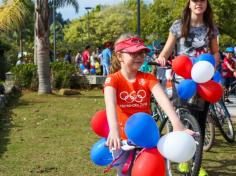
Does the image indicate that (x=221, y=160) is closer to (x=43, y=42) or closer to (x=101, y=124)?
(x=101, y=124)

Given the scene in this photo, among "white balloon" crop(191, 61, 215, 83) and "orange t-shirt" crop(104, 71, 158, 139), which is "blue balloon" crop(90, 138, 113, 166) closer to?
"orange t-shirt" crop(104, 71, 158, 139)

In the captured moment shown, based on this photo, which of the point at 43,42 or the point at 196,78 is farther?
the point at 43,42

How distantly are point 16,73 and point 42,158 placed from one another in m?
11.3

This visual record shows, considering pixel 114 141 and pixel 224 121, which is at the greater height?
pixel 114 141

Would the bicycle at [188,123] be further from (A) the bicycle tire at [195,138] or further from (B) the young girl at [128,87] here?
(B) the young girl at [128,87]

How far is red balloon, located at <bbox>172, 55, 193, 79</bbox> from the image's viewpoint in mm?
4895

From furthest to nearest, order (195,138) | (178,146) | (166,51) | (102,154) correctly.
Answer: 1. (166,51)
2. (195,138)
3. (102,154)
4. (178,146)

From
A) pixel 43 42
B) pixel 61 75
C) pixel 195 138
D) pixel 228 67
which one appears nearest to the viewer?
pixel 195 138

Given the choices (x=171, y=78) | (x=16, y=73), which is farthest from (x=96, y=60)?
(x=171, y=78)

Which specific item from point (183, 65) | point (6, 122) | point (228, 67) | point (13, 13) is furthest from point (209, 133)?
point (13, 13)

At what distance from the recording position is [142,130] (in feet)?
11.2

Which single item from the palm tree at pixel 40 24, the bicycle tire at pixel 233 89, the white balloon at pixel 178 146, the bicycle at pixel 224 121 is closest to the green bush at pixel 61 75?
the palm tree at pixel 40 24

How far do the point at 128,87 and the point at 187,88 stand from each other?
1233mm

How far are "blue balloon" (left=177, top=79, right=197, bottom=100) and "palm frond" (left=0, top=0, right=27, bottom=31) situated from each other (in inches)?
475
